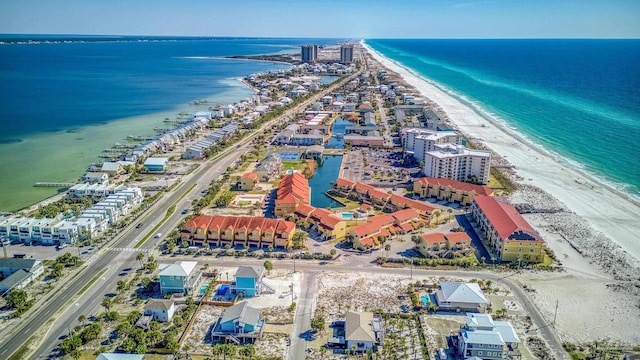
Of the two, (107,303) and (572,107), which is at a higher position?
(572,107)

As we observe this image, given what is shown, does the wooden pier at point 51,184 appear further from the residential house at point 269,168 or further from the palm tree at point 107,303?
the palm tree at point 107,303

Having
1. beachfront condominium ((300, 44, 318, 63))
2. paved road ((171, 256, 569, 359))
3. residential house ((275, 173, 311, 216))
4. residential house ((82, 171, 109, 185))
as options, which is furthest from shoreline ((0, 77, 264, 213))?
beachfront condominium ((300, 44, 318, 63))

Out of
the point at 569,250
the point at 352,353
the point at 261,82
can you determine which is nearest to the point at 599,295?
the point at 569,250

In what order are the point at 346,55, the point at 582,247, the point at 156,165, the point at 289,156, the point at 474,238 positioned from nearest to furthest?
1. the point at 582,247
2. the point at 474,238
3. the point at 156,165
4. the point at 289,156
5. the point at 346,55

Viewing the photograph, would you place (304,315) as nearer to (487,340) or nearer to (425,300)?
(425,300)

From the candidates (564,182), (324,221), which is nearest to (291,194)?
(324,221)

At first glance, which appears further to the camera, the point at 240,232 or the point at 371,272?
the point at 240,232

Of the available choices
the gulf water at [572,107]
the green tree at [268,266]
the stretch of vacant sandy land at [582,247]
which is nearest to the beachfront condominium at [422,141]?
the stretch of vacant sandy land at [582,247]
